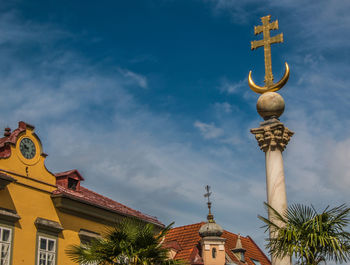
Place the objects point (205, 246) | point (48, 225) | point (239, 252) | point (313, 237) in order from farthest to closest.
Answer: point (239, 252) < point (205, 246) < point (48, 225) < point (313, 237)

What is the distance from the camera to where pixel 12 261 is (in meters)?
22.8

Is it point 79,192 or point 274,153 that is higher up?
point 79,192

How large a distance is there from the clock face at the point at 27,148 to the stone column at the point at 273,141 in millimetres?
10078

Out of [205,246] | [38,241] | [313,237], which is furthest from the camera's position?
[205,246]

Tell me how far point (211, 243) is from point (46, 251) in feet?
56.6

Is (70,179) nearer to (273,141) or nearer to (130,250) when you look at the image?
(130,250)

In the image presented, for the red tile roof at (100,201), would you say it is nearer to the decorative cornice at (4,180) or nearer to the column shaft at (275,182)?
the decorative cornice at (4,180)

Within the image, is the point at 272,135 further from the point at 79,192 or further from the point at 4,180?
the point at 79,192

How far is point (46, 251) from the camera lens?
24594 millimetres

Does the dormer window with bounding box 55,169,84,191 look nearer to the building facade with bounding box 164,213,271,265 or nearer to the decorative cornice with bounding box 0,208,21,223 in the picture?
the decorative cornice with bounding box 0,208,21,223

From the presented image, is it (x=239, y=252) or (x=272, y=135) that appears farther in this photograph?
(x=239, y=252)

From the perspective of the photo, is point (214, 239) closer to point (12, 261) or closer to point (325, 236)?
point (12, 261)

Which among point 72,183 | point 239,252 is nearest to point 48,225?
point 72,183

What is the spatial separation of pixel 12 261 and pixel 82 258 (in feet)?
14.7
